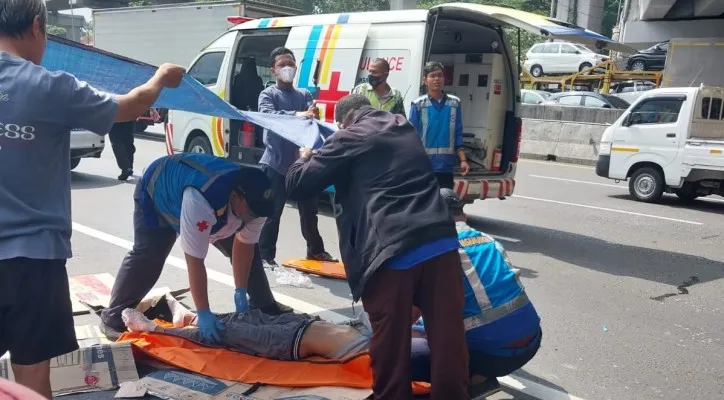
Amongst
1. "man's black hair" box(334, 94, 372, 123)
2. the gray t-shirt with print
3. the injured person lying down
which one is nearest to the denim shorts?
the injured person lying down

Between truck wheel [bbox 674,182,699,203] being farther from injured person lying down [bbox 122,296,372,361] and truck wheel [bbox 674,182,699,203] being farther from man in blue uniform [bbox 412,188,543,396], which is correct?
injured person lying down [bbox 122,296,372,361]

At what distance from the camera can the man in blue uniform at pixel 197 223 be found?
3.59m

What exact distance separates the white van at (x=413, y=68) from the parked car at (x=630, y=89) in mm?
15236

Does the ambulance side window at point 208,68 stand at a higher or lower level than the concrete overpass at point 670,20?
lower

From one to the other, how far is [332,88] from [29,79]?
5.71 m

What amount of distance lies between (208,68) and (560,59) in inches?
840

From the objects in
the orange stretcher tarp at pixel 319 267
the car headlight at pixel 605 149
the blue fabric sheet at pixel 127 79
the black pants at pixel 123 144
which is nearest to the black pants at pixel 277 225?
the orange stretcher tarp at pixel 319 267

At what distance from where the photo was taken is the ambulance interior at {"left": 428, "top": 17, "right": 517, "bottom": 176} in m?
7.98

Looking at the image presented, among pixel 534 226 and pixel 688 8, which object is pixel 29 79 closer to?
pixel 534 226

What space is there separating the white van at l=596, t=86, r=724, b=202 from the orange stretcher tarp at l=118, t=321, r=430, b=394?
8.17 meters

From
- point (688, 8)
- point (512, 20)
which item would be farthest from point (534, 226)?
point (688, 8)

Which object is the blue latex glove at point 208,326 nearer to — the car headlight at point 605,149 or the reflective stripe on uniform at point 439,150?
the reflective stripe on uniform at point 439,150

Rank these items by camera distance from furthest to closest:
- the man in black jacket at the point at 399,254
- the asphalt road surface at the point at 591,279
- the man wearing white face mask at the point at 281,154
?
the man wearing white face mask at the point at 281,154 → the asphalt road surface at the point at 591,279 → the man in black jacket at the point at 399,254

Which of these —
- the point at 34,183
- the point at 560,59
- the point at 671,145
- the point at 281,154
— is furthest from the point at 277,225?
the point at 560,59
